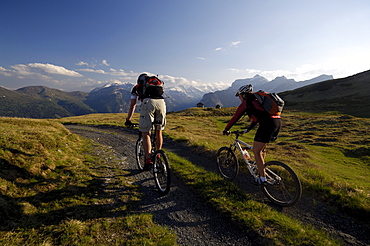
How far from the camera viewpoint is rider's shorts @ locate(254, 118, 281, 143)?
5.68 metres

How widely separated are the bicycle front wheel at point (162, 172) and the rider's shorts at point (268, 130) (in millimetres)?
3391

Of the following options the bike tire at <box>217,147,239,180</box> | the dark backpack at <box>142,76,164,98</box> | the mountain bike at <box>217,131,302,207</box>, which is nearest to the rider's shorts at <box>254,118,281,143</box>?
the mountain bike at <box>217,131,302,207</box>

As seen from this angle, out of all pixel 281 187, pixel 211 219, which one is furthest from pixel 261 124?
pixel 211 219

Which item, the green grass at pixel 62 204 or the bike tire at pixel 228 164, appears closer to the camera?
the green grass at pixel 62 204

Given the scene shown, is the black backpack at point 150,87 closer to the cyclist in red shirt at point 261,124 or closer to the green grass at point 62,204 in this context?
the cyclist in red shirt at point 261,124

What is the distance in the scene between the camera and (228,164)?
8.07 metres

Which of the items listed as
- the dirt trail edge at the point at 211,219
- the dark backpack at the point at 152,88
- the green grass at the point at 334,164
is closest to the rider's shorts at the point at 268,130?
the dirt trail edge at the point at 211,219

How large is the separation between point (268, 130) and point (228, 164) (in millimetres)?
3026

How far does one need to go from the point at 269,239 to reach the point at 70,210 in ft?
17.6

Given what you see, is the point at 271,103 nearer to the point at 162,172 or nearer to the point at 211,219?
the point at 211,219

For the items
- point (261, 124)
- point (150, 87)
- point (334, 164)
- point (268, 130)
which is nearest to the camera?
point (268, 130)

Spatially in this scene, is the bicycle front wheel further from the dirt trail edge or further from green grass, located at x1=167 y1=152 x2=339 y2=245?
green grass, located at x1=167 y1=152 x2=339 y2=245

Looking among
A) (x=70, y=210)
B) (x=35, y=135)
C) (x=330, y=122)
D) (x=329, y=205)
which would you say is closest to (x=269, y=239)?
(x=329, y=205)

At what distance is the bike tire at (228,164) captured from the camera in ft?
25.0
